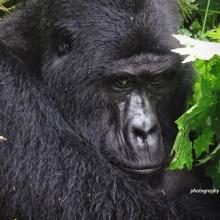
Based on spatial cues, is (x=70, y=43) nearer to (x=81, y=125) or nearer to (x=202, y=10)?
(x=81, y=125)

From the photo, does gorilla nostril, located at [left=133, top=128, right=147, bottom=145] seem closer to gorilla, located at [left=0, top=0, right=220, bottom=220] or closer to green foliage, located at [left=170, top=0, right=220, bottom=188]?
gorilla, located at [left=0, top=0, right=220, bottom=220]

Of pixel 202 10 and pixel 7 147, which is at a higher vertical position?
pixel 202 10

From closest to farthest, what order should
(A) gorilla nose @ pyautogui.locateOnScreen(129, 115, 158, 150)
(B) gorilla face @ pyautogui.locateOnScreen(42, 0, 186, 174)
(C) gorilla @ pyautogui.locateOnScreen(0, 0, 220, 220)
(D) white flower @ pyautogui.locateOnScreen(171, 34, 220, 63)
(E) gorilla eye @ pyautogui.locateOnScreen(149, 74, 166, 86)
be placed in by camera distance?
(D) white flower @ pyautogui.locateOnScreen(171, 34, 220, 63) → (C) gorilla @ pyautogui.locateOnScreen(0, 0, 220, 220) → (A) gorilla nose @ pyautogui.locateOnScreen(129, 115, 158, 150) → (B) gorilla face @ pyautogui.locateOnScreen(42, 0, 186, 174) → (E) gorilla eye @ pyautogui.locateOnScreen(149, 74, 166, 86)

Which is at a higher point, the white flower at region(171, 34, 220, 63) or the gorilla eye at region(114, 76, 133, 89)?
the white flower at region(171, 34, 220, 63)

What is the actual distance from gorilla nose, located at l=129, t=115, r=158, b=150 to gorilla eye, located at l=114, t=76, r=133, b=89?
0.93ft

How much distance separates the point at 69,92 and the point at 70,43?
349mm

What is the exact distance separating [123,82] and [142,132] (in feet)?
1.41

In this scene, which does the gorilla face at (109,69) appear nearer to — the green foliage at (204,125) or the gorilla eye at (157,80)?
the gorilla eye at (157,80)

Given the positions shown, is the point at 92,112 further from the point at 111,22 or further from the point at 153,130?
the point at 111,22

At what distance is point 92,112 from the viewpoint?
4668 mm

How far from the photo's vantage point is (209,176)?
4898 millimetres

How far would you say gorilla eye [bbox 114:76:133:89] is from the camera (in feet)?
15.3

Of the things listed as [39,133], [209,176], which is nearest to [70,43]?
[39,133]

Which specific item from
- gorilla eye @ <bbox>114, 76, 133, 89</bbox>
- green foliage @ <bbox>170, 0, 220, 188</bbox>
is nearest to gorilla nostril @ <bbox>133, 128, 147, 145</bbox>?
green foliage @ <bbox>170, 0, 220, 188</bbox>
